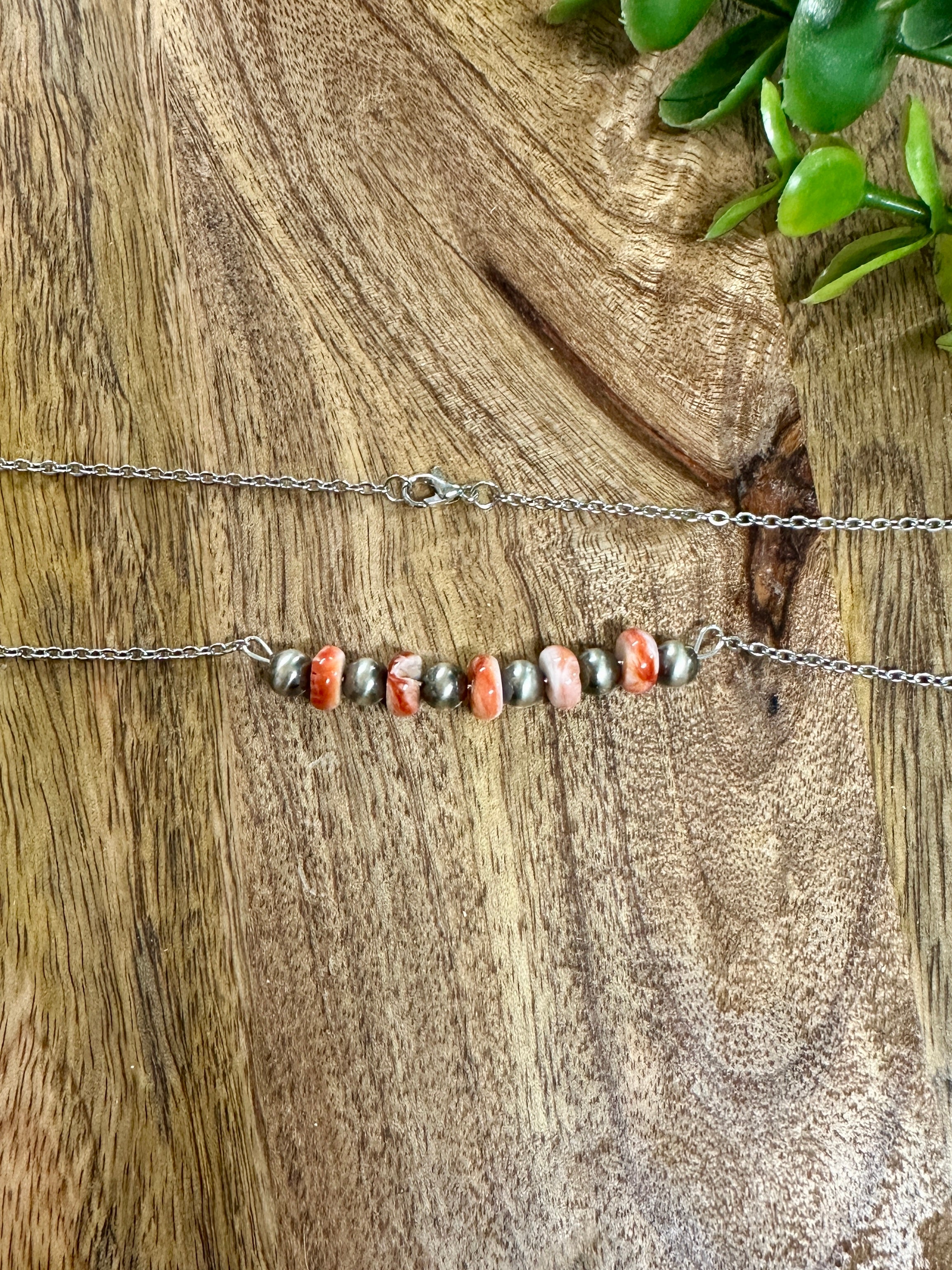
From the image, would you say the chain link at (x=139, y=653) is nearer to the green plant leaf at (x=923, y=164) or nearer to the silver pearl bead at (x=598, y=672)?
the silver pearl bead at (x=598, y=672)

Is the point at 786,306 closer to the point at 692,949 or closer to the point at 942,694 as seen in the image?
the point at 942,694

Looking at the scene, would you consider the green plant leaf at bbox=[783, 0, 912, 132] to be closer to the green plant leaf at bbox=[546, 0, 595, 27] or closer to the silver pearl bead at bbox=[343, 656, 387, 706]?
the green plant leaf at bbox=[546, 0, 595, 27]

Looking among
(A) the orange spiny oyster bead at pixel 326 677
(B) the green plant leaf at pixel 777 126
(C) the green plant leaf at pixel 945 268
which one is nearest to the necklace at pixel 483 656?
(A) the orange spiny oyster bead at pixel 326 677

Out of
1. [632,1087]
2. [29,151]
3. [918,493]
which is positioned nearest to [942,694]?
[918,493]

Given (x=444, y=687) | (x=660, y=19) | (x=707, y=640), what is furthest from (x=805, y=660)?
(x=660, y=19)

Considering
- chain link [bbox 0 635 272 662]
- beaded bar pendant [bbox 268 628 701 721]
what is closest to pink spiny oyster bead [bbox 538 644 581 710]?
beaded bar pendant [bbox 268 628 701 721]
